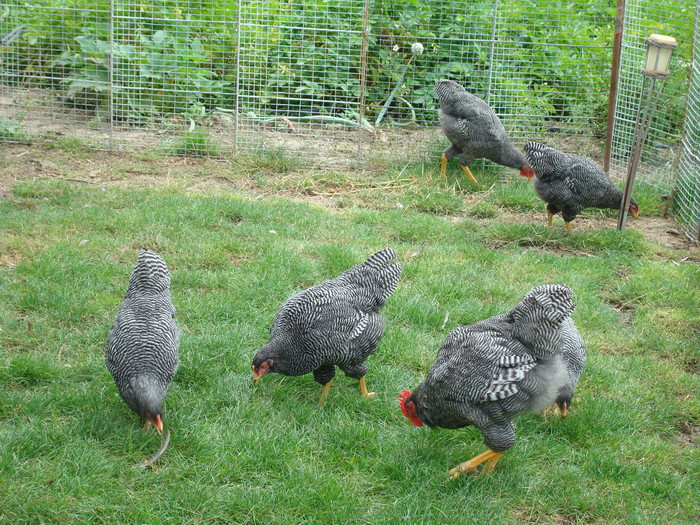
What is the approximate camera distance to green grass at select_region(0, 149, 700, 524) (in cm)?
370

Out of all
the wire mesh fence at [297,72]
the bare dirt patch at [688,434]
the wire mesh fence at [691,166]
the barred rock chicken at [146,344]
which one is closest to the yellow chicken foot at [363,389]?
the barred rock chicken at [146,344]

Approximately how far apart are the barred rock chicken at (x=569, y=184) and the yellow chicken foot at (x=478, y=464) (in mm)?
3980

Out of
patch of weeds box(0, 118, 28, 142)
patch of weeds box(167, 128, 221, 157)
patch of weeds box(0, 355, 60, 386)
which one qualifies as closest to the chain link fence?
patch of weeds box(167, 128, 221, 157)

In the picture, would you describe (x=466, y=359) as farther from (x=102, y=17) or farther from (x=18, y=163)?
(x=102, y=17)

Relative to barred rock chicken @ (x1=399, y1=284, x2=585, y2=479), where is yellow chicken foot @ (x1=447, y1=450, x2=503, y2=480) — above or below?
below

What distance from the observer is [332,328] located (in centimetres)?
437

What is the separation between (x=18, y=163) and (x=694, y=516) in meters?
7.57

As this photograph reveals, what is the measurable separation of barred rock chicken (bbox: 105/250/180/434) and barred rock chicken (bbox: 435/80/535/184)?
472cm

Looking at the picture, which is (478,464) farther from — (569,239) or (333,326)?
(569,239)

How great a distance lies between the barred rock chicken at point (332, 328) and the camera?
4.32 meters

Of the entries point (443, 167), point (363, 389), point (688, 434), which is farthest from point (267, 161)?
point (688, 434)

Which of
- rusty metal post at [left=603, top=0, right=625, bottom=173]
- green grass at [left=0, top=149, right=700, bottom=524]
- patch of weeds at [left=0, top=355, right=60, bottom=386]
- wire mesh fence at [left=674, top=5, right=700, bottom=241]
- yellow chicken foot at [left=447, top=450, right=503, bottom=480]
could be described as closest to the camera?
green grass at [left=0, top=149, right=700, bottom=524]

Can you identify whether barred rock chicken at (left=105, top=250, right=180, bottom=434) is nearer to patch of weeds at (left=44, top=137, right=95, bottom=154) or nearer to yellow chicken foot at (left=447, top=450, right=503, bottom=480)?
yellow chicken foot at (left=447, top=450, right=503, bottom=480)

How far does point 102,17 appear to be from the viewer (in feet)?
31.7
